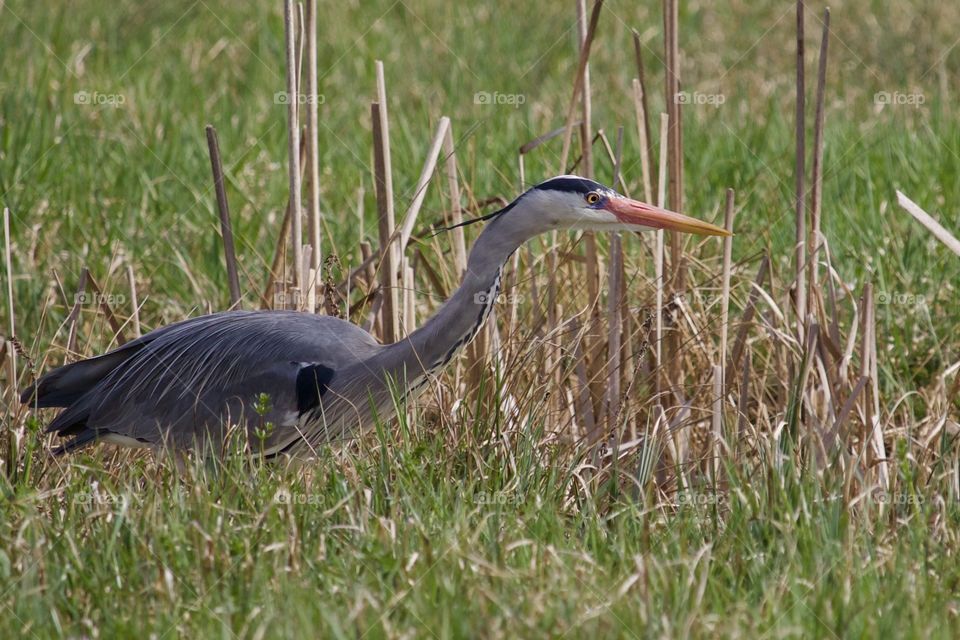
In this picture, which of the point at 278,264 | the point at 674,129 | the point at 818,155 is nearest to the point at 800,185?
the point at 818,155

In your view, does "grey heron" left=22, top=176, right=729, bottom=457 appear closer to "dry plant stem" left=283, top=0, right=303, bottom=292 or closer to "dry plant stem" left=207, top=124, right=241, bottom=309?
"dry plant stem" left=207, top=124, right=241, bottom=309

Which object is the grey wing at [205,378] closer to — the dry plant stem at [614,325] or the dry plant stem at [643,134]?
the dry plant stem at [614,325]

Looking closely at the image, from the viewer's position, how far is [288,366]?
4113 millimetres

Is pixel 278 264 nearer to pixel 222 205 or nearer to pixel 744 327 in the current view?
pixel 222 205

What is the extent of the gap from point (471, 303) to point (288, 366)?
0.64 metres

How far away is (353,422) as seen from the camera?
4.14 meters

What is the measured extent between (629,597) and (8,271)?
2655mm

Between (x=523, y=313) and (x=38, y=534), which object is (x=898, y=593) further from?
(x=523, y=313)

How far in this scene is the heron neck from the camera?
12.8 ft

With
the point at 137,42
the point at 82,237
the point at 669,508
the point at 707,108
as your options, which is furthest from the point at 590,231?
the point at 137,42

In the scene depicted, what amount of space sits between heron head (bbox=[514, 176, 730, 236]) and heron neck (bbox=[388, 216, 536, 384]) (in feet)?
0.30

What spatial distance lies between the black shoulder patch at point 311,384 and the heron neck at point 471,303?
292 millimetres

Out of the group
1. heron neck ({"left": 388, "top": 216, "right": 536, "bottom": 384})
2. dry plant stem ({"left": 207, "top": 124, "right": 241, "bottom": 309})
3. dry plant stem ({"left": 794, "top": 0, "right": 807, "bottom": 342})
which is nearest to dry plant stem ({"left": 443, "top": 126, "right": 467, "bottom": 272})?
heron neck ({"left": 388, "top": 216, "right": 536, "bottom": 384})

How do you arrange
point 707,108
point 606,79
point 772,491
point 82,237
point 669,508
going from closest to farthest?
point 772,491 → point 669,508 → point 82,237 → point 707,108 → point 606,79
